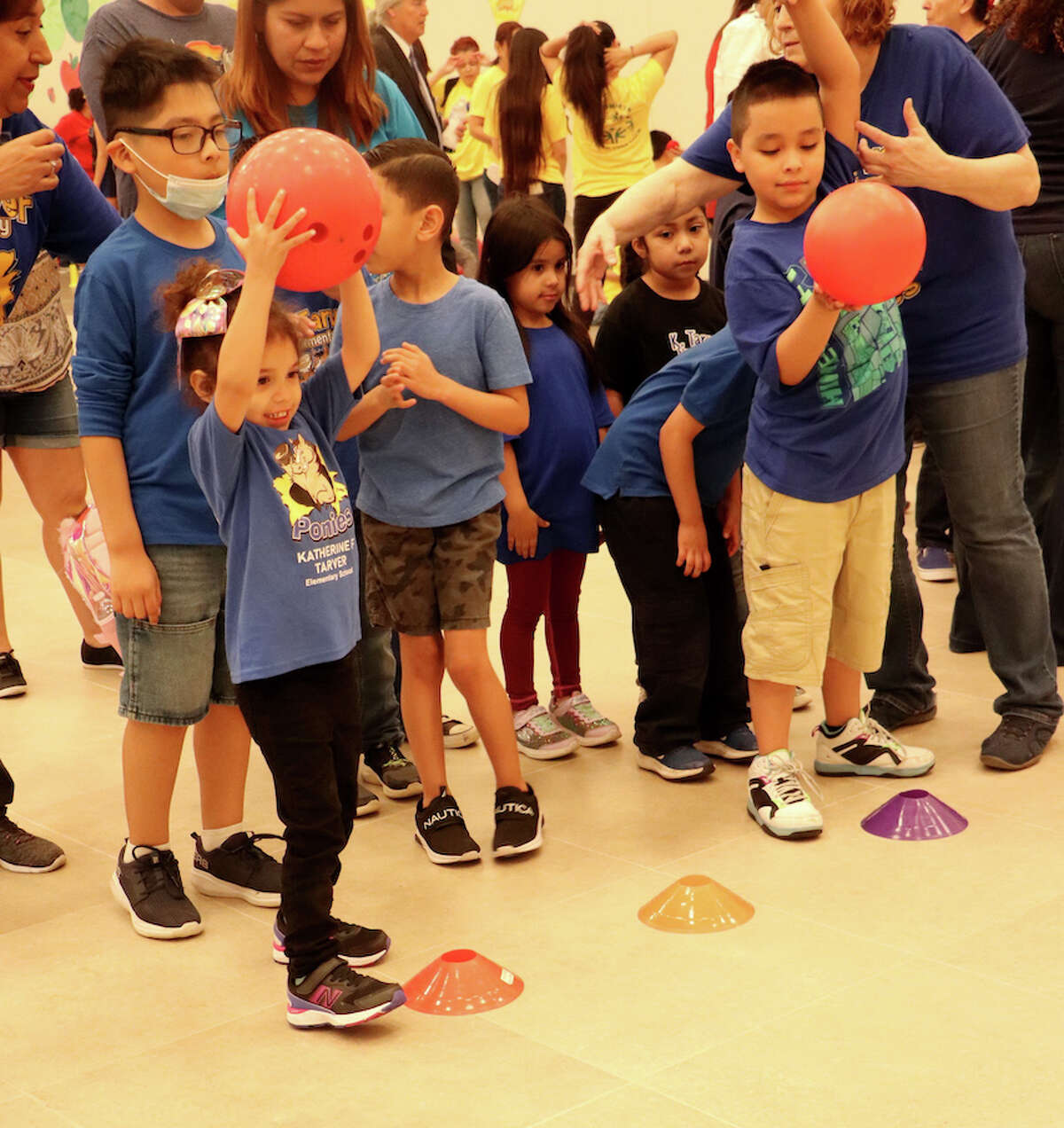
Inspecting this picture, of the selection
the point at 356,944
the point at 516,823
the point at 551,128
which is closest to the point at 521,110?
the point at 551,128

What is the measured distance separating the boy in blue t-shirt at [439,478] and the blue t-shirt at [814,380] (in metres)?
0.44

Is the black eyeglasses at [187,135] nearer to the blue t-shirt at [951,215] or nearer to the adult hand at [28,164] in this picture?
the adult hand at [28,164]

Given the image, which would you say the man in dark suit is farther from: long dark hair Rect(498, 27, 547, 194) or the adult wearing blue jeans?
long dark hair Rect(498, 27, 547, 194)

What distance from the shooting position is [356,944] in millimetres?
2480

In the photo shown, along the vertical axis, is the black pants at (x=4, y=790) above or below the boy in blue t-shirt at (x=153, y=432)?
below

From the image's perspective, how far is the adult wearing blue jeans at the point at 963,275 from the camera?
9.64 feet

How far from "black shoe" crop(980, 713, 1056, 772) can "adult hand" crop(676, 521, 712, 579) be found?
2.31 feet

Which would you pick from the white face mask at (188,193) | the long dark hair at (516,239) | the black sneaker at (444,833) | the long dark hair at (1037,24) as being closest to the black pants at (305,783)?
the black sneaker at (444,833)

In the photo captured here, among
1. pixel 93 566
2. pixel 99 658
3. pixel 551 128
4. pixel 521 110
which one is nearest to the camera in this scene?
pixel 93 566

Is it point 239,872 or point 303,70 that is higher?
point 303,70

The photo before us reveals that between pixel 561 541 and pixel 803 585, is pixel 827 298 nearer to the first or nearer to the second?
pixel 803 585

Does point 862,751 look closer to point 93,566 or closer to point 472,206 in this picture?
point 93,566

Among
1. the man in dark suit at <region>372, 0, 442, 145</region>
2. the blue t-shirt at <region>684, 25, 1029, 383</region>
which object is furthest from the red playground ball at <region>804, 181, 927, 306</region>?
the man in dark suit at <region>372, 0, 442, 145</region>

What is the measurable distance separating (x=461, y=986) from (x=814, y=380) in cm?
127
